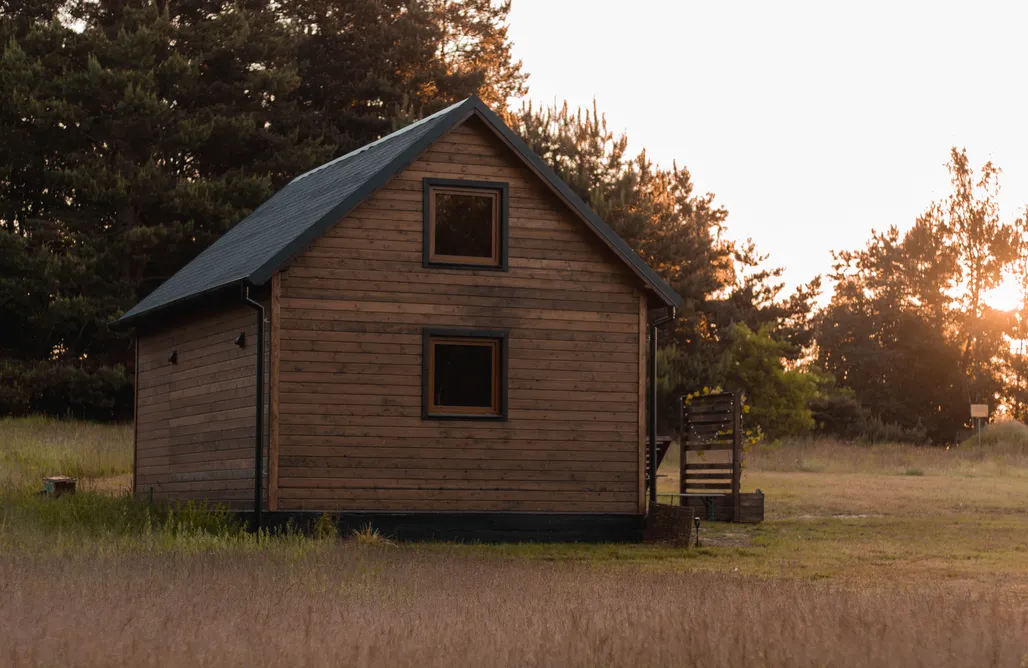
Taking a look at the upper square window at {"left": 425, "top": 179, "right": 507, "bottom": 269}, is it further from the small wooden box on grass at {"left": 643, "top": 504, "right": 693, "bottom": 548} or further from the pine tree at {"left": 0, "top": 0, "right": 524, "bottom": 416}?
the pine tree at {"left": 0, "top": 0, "right": 524, "bottom": 416}

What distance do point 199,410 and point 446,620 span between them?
13186 mm

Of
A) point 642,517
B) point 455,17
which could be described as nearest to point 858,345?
point 455,17

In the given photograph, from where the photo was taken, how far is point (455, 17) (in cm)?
5441

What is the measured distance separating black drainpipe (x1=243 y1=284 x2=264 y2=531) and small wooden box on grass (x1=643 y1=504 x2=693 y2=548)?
236 inches

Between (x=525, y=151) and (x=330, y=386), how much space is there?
15.3ft

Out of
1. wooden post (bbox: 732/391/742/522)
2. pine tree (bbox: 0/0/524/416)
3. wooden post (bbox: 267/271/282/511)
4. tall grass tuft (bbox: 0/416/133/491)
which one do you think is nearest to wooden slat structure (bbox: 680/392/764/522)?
wooden post (bbox: 732/391/742/522)

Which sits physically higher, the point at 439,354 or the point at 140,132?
the point at 140,132

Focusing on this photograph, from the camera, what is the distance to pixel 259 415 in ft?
65.3

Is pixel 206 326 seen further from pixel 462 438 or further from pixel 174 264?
pixel 174 264

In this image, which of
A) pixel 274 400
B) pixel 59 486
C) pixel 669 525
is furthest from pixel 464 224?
pixel 59 486

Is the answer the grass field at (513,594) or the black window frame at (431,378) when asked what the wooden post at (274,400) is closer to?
the grass field at (513,594)

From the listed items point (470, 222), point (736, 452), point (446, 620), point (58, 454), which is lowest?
point (446, 620)

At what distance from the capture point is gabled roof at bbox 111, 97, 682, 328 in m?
20.1

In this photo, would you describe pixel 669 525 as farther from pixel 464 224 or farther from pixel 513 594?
pixel 513 594
